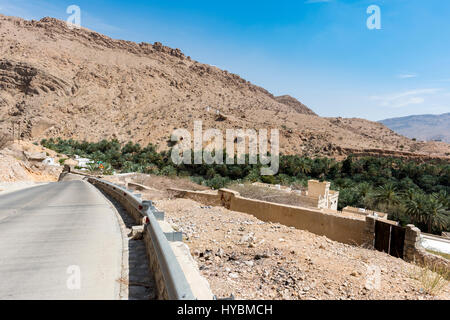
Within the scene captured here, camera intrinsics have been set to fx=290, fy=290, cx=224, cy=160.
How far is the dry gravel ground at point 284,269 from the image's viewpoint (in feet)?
15.1

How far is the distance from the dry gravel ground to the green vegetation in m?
26.1

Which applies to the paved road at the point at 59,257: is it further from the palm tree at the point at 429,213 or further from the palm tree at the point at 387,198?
the palm tree at the point at 387,198

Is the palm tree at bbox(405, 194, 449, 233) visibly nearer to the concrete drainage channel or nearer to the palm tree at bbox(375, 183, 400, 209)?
the palm tree at bbox(375, 183, 400, 209)

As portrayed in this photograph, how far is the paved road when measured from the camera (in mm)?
3271

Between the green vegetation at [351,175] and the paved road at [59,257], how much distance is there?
29.5 m

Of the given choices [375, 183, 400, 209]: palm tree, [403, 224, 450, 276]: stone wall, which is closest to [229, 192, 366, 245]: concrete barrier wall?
[403, 224, 450, 276]: stone wall

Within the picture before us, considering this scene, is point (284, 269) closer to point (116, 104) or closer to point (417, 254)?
point (417, 254)

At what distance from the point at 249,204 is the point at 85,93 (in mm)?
77438

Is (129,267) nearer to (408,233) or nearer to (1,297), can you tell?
(1,297)

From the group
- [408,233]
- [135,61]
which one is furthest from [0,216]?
[135,61]

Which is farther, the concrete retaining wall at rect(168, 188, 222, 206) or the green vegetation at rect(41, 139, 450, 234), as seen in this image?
the green vegetation at rect(41, 139, 450, 234)

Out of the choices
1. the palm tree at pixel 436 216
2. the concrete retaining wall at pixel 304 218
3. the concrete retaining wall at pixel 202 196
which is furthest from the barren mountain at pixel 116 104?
the concrete retaining wall at pixel 304 218
